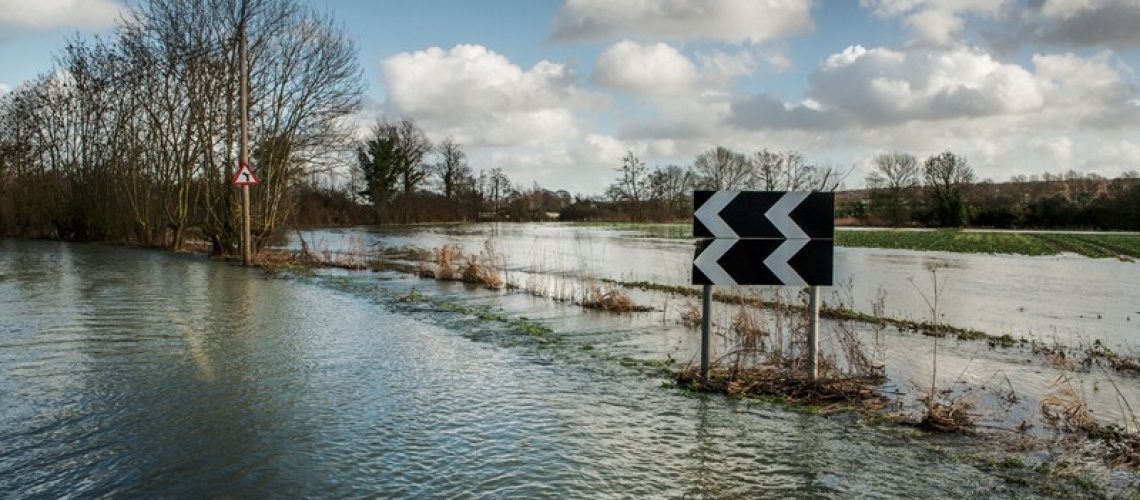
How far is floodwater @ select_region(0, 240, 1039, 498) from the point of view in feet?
13.2

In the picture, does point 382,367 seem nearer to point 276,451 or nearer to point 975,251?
point 276,451

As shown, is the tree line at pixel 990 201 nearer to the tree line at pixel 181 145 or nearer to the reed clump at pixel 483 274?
the tree line at pixel 181 145

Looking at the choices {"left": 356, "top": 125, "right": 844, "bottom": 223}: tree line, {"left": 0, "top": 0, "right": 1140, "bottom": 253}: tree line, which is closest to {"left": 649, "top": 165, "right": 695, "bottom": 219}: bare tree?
{"left": 356, "top": 125, "right": 844, "bottom": 223}: tree line

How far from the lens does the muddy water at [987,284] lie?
38.6 feet

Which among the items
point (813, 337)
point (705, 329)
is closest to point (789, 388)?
point (813, 337)

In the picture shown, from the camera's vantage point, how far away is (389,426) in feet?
16.7

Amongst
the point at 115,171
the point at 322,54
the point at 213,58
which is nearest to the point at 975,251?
Answer: the point at 322,54

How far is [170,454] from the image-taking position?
14.4ft

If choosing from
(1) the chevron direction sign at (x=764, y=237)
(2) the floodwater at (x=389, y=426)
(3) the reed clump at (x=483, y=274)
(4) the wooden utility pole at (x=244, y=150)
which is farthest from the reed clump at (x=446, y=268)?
(1) the chevron direction sign at (x=764, y=237)

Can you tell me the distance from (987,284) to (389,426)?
1787 centimetres

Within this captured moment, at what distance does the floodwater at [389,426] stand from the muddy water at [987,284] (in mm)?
7063

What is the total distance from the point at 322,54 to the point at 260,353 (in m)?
18.5

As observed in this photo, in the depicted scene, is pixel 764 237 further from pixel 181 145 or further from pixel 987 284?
pixel 181 145

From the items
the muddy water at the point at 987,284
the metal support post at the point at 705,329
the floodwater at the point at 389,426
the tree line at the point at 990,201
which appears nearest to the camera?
the floodwater at the point at 389,426
